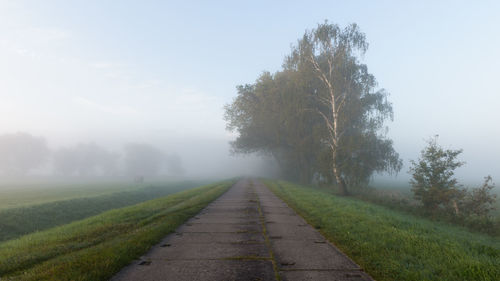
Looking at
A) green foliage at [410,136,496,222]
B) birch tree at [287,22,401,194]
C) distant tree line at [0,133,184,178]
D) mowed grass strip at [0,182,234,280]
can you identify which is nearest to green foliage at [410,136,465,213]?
green foliage at [410,136,496,222]

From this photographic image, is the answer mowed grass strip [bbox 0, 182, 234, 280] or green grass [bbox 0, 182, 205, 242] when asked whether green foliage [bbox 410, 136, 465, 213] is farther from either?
green grass [bbox 0, 182, 205, 242]

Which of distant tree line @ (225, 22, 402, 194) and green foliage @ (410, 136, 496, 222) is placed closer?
green foliage @ (410, 136, 496, 222)

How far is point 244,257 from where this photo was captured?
5156mm

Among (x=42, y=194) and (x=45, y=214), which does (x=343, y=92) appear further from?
(x=42, y=194)

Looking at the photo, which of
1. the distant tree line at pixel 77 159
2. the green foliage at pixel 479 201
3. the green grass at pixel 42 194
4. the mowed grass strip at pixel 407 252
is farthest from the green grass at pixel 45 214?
the distant tree line at pixel 77 159

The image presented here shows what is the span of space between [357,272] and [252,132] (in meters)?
38.1

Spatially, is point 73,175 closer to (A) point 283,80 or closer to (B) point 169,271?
(A) point 283,80

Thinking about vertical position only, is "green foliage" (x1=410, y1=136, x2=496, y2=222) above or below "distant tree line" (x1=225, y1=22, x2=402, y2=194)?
below

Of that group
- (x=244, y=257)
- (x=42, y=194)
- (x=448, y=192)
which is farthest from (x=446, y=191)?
(x=42, y=194)

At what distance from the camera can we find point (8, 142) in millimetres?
75562

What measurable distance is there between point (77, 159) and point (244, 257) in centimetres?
11748

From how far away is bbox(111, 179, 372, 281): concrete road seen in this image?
4.27m

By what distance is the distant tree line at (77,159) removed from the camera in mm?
77000

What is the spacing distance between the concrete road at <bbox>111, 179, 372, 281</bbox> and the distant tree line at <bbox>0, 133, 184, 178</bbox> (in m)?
98.0
